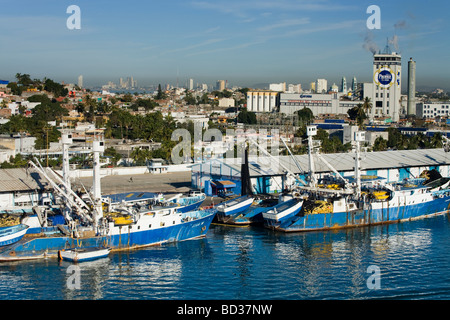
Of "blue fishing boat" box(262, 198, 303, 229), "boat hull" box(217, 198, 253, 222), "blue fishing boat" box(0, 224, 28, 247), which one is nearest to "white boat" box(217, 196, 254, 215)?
"boat hull" box(217, 198, 253, 222)

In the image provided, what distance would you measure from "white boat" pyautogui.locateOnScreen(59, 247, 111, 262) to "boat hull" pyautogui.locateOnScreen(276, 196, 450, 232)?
7555 mm

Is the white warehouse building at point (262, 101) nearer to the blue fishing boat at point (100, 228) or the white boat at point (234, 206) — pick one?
the white boat at point (234, 206)

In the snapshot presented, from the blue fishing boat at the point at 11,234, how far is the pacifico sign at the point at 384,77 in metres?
69.2

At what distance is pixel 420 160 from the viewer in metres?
32.3

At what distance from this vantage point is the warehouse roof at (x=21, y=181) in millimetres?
23203

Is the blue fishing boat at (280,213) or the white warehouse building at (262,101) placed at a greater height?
the white warehouse building at (262,101)

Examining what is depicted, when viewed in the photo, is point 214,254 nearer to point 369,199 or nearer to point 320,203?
point 320,203

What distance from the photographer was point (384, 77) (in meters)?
81.3

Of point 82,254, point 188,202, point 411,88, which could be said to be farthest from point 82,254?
point 411,88

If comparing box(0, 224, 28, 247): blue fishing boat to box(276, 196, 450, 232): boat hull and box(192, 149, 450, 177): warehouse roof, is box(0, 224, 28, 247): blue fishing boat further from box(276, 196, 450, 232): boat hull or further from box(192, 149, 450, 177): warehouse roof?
box(192, 149, 450, 177): warehouse roof

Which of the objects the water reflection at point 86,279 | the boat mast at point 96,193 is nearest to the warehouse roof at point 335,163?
the boat mast at point 96,193

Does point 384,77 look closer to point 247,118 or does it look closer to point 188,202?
point 247,118

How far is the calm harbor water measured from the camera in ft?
51.9

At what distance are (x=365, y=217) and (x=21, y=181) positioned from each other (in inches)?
571
